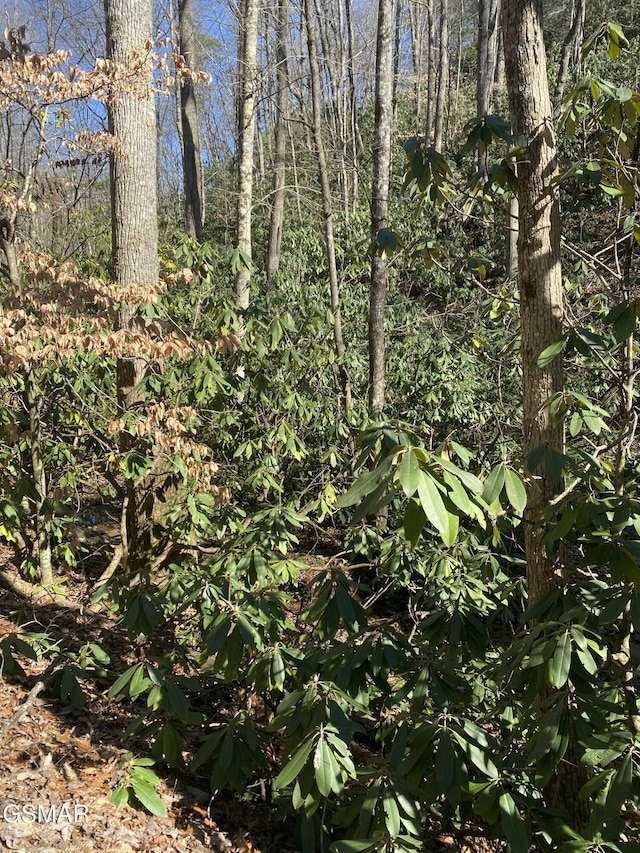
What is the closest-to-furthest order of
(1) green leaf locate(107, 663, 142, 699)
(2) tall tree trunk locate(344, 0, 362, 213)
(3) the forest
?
(3) the forest → (1) green leaf locate(107, 663, 142, 699) → (2) tall tree trunk locate(344, 0, 362, 213)

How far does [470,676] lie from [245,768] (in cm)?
133

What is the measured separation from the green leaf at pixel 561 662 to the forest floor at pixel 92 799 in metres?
1.36

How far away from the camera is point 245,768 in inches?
93.4

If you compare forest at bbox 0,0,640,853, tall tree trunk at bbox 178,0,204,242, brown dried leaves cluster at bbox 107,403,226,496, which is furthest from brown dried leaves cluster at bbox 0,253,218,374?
tall tree trunk at bbox 178,0,204,242

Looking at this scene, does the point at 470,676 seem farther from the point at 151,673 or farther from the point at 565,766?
the point at 151,673

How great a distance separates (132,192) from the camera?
472cm

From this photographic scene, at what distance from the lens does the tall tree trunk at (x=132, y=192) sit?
455cm

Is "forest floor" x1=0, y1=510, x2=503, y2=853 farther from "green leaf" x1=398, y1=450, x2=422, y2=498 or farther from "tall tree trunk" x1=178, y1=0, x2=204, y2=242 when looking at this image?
"tall tree trunk" x1=178, y1=0, x2=204, y2=242

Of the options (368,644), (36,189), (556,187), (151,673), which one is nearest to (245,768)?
(151,673)

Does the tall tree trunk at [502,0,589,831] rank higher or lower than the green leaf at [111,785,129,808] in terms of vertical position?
higher

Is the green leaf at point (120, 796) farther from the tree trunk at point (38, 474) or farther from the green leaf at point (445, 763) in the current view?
the tree trunk at point (38, 474)

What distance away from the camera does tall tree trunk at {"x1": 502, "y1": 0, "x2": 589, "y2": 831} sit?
80.9 inches

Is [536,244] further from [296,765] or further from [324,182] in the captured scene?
[324,182]

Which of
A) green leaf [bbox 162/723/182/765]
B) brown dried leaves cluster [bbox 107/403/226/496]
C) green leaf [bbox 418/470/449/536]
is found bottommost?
green leaf [bbox 162/723/182/765]
